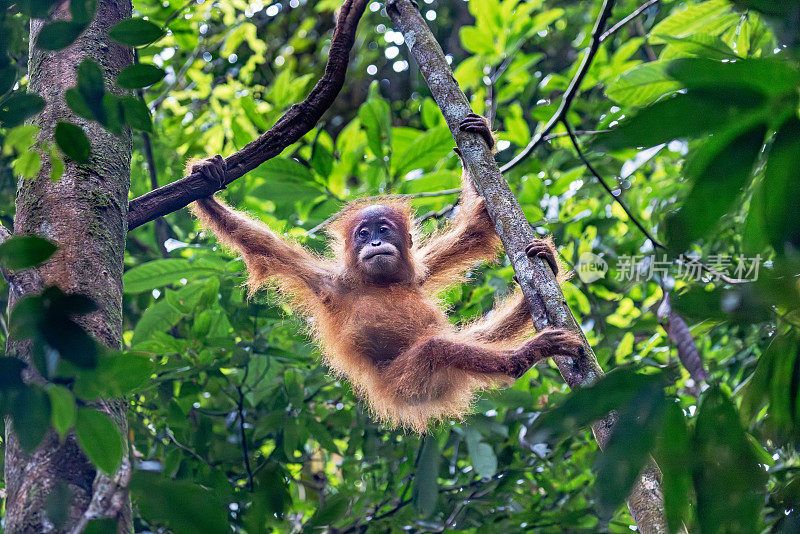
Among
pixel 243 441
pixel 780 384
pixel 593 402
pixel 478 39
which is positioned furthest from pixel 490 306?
pixel 593 402

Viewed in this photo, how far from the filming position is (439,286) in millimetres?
4996

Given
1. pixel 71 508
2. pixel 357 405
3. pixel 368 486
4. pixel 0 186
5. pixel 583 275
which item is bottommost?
pixel 368 486

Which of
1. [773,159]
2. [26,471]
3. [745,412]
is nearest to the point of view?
[773,159]

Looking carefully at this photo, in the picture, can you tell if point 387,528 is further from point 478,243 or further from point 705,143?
point 705,143

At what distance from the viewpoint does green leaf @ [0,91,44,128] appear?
1661 millimetres

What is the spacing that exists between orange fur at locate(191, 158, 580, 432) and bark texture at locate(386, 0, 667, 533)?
1.00m

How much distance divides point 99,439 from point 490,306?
3713 millimetres

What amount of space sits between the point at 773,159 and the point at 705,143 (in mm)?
100

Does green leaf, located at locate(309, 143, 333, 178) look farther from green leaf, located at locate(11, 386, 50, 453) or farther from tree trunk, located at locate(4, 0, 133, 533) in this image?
green leaf, located at locate(11, 386, 50, 453)

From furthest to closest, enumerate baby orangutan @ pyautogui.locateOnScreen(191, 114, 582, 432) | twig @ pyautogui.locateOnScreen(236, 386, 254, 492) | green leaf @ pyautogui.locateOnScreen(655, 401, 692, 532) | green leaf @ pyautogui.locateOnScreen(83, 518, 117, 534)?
1. baby orangutan @ pyautogui.locateOnScreen(191, 114, 582, 432)
2. twig @ pyautogui.locateOnScreen(236, 386, 254, 492)
3. green leaf @ pyautogui.locateOnScreen(83, 518, 117, 534)
4. green leaf @ pyautogui.locateOnScreen(655, 401, 692, 532)

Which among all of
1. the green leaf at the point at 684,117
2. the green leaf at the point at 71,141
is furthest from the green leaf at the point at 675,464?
the green leaf at the point at 71,141

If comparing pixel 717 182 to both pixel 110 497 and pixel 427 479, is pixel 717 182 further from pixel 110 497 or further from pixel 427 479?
pixel 427 479

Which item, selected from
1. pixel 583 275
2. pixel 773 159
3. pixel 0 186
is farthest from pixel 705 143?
pixel 0 186

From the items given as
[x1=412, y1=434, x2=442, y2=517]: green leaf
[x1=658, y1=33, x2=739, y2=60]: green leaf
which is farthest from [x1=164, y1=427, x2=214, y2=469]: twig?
[x1=658, y1=33, x2=739, y2=60]: green leaf
